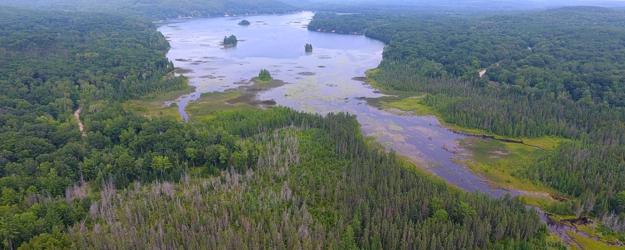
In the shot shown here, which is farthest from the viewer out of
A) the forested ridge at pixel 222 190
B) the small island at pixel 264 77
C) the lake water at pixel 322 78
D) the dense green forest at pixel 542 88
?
the small island at pixel 264 77

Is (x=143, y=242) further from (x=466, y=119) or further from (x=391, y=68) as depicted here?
(x=391, y=68)

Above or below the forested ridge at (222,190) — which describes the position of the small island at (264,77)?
above

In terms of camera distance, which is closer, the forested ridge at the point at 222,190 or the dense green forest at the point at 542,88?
the forested ridge at the point at 222,190

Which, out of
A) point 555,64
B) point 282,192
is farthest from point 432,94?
point 282,192

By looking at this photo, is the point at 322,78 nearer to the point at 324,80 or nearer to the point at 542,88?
the point at 324,80

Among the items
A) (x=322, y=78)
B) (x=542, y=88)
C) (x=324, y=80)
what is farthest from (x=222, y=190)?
(x=542, y=88)

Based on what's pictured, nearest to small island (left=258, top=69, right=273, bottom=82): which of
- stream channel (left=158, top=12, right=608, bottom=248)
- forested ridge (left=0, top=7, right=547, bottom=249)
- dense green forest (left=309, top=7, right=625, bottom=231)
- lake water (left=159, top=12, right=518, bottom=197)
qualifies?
stream channel (left=158, top=12, right=608, bottom=248)

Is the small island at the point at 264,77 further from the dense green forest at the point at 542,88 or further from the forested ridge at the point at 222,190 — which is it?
the forested ridge at the point at 222,190

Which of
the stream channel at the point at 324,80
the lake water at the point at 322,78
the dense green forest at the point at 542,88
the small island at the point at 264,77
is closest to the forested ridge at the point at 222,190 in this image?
the stream channel at the point at 324,80
